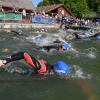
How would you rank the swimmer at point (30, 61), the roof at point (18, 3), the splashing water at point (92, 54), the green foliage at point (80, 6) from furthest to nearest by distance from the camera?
1. the green foliage at point (80, 6)
2. the roof at point (18, 3)
3. the splashing water at point (92, 54)
4. the swimmer at point (30, 61)

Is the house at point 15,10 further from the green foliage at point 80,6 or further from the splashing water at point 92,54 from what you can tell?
the green foliage at point 80,6

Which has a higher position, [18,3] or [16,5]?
[18,3]

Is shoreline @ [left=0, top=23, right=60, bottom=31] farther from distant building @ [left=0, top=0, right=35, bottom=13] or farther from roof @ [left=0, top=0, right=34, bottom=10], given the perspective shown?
roof @ [left=0, top=0, right=34, bottom=10]

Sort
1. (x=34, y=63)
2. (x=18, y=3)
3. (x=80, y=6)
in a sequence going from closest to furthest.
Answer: (x=34, y=63)
(x=18, y=3)
(x=80, y=6)

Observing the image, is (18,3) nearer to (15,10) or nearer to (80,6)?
(15,10)

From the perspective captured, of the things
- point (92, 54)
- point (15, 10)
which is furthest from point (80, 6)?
point (92, 54)

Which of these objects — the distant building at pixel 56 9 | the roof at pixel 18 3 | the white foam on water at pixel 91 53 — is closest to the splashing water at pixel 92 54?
the white foam on water at pixel 91 53

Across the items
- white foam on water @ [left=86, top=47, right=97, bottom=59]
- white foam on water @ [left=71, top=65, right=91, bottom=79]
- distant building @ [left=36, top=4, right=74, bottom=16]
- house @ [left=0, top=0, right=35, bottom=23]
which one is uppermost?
house @ [left=0, top=0, right=35, bottom=23]

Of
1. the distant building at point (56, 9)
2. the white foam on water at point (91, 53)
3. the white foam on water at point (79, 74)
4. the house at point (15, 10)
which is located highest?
the house at point (15, 10)

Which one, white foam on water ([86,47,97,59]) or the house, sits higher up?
the house

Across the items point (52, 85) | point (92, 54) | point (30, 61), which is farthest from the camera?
point (92, 54)

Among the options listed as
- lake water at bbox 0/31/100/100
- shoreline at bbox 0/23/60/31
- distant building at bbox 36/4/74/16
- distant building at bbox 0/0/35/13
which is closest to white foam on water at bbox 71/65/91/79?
lake water at bbox 0/31/100/100

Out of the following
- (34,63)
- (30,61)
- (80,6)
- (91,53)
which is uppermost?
(30,61)

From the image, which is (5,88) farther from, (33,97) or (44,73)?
(44,73)
